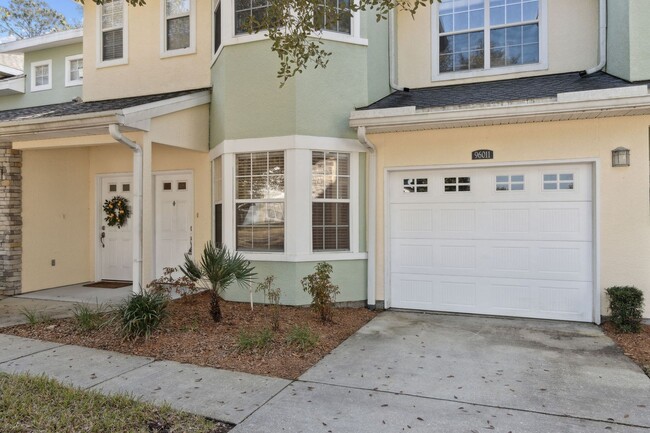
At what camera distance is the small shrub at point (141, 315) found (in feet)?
18.1

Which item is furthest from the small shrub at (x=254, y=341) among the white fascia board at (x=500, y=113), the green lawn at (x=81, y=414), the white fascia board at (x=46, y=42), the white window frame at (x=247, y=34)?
the white fascia board at (x=46, y=42)

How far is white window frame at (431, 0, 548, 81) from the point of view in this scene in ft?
24.5

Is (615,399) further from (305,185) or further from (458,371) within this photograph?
(305,185)

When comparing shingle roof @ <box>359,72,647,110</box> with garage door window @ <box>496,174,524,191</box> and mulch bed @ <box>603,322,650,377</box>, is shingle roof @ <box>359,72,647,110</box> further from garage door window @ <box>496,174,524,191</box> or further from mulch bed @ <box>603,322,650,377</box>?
mulch bed @ <box>603,322,650,377</box>

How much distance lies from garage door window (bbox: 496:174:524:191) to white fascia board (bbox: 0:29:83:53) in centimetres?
1156

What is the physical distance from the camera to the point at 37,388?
4.12 meters

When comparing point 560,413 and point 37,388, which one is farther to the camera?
point 37,388

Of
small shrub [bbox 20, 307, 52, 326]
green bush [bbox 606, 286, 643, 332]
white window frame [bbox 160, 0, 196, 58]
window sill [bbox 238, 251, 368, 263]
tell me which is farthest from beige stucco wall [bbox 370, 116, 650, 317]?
small shrub [bbox 20, 307, 52, 326]

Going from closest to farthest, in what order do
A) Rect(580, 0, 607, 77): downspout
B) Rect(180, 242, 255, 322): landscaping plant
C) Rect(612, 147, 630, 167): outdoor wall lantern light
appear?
Rect(180, 242, 255, 322): landscaping plant → Rect(612, 147, 630, 167): outdoor wall lantern light → Rect(580, 0, 607, 77): downspout

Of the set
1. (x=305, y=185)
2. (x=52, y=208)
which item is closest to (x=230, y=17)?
(x=305, y=185)

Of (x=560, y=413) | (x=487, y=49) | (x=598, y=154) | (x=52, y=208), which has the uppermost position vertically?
(x=487, y=49)

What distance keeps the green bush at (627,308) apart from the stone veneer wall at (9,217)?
1040 cm

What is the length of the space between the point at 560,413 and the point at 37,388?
4.81 meters

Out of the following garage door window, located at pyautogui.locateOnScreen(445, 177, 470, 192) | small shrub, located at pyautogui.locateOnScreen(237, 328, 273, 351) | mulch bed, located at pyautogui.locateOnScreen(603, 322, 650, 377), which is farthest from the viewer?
garage door window, located at pyautogui.locateOnScreen(445, 177, 470, 192)
